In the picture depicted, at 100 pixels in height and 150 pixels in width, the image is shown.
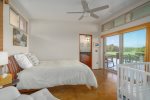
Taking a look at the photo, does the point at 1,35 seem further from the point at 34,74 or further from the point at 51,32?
the point at 51,32

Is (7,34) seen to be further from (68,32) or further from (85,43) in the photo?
(85,43)

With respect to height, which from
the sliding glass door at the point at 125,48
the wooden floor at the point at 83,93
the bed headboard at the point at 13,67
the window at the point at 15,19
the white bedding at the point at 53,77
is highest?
the window at the point at 15,19

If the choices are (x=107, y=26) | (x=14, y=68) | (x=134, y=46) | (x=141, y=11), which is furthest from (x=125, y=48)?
(x=14, y=68)

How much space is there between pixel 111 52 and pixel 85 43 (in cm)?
163

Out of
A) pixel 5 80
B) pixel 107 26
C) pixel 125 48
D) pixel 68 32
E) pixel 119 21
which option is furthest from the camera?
pixel 68 32

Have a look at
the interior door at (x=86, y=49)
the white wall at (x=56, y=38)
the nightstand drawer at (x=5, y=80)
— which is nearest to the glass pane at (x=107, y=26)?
the white wall at (x=56, y=38)

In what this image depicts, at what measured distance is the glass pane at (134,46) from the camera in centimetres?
380

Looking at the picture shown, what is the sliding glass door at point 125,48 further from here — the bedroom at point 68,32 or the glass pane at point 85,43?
the glass pane at point 85,43

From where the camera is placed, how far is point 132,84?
1958mm

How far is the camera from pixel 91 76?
3303mm

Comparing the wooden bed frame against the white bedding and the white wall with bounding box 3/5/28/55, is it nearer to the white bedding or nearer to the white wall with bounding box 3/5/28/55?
the white bedding

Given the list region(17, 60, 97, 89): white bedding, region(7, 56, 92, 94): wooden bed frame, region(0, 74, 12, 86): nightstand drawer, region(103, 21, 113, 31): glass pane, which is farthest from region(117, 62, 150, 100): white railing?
region(103, 21, 113, 31): glass pane

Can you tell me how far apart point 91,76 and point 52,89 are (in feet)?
3.93

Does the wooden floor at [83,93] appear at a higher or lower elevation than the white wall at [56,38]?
lower
